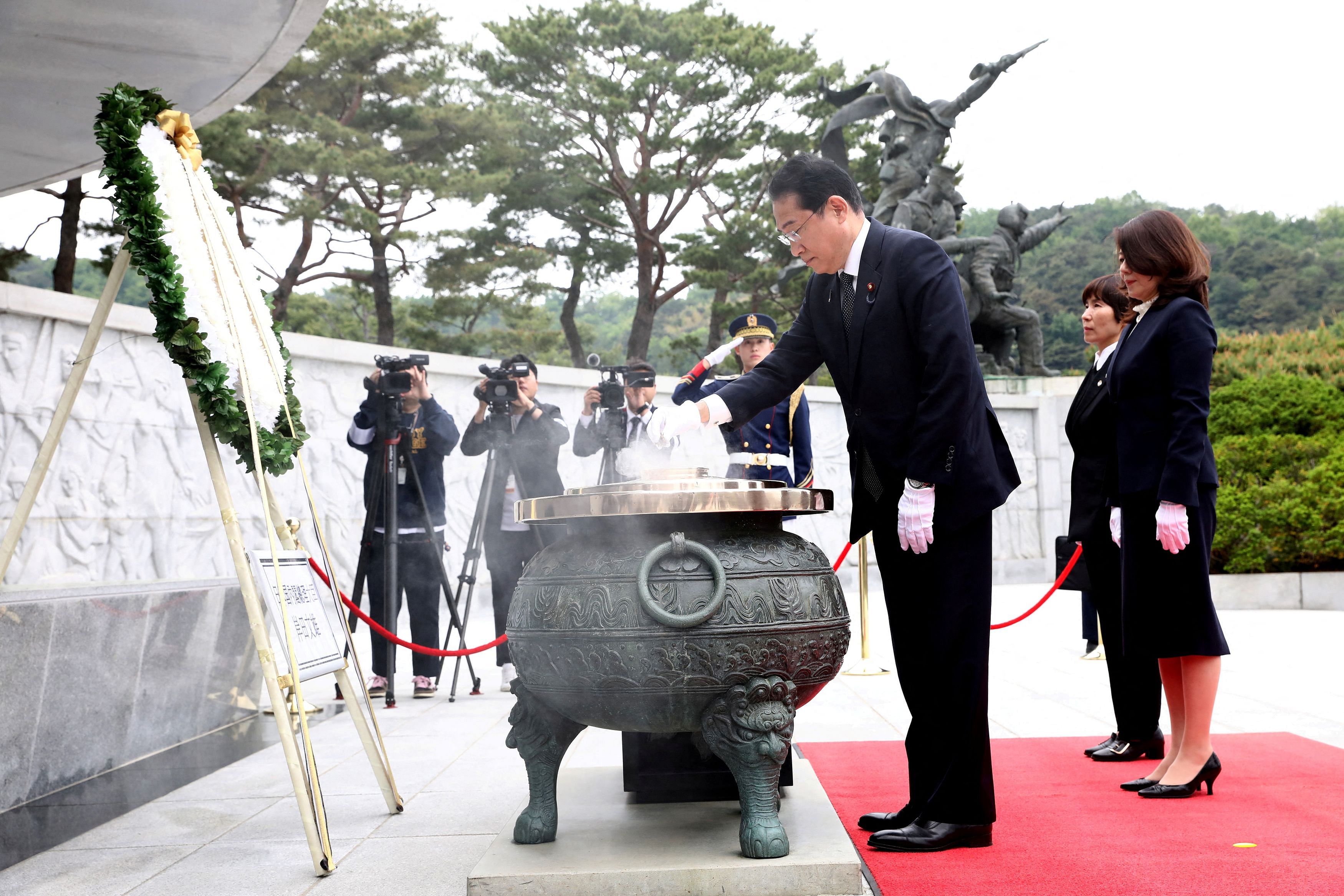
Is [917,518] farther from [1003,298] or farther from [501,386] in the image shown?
[1003,298]

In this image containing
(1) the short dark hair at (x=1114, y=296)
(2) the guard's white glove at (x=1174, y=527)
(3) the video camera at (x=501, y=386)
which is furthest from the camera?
(3) the video camera at (x=501, y=386)

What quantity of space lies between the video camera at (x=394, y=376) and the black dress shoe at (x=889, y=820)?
3240 mm

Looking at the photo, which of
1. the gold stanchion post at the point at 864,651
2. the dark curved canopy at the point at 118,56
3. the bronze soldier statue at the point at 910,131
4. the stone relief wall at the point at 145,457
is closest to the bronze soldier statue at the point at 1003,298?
the bronze soldier statue at the point at 910,131

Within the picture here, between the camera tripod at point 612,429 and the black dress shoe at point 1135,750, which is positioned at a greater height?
the camera tripod at point 612,429

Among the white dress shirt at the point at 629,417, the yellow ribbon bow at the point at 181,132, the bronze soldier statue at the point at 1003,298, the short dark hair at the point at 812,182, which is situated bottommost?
the white dress shirt at the point at 629,417

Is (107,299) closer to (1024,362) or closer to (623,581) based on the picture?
(623,581)

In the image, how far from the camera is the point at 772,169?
952 inches

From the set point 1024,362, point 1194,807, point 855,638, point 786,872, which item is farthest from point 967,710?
point 1024,362

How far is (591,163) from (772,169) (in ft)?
14.5

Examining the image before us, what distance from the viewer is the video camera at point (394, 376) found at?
5.17 meters

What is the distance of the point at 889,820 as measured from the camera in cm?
269

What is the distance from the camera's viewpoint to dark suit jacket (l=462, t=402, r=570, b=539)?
5.67 m

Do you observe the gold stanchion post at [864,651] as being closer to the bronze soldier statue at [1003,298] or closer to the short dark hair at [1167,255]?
the short dark hair at [1167,255]

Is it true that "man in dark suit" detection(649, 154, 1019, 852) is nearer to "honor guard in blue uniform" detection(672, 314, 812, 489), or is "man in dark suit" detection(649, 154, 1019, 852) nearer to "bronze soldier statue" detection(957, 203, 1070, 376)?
"honor guard in blue uniform" detection(672, 314, 812, 489)
